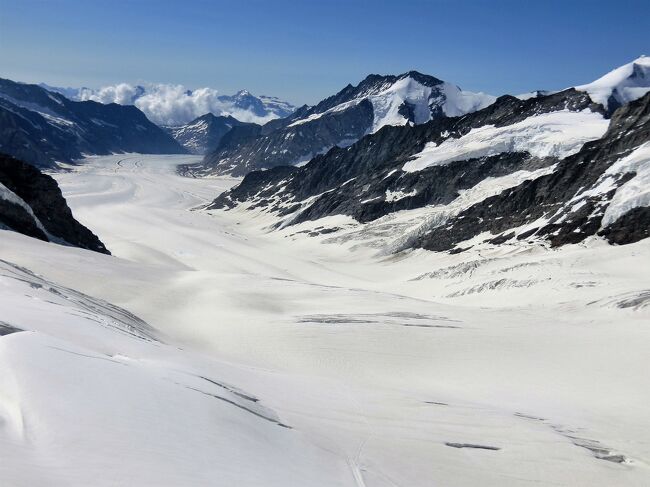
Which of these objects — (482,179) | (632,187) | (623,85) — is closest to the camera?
(632,187)

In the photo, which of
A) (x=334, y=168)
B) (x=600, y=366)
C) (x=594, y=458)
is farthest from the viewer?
(x=334, y=168)

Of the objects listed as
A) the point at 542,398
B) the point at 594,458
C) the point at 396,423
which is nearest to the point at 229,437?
the point at 396,423

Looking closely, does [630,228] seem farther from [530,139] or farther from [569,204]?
[530,139]

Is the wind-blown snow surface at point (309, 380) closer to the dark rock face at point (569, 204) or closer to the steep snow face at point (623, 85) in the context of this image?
the dark rock face at point (569, 204)

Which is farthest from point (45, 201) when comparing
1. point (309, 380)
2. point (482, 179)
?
point (482, 179)

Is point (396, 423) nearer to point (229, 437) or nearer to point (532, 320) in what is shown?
point (229, 437)

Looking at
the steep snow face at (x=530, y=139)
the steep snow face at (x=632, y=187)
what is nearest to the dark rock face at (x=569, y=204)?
the steep snow face at (x=632, y=187)
